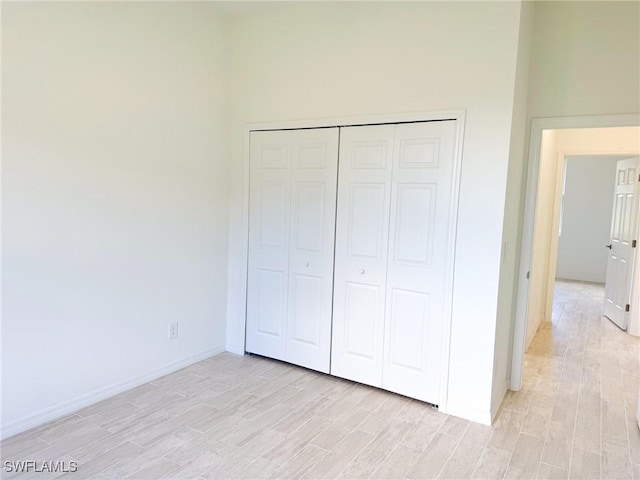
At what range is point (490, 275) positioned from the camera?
2762 millimetres

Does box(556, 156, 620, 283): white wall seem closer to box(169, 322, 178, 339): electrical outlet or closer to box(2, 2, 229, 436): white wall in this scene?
box(2, 2, 229, 436): white wall

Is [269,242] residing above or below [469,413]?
above

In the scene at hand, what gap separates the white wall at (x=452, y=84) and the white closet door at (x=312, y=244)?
0.96 ft

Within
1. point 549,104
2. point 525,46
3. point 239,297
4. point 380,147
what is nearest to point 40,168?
Result: point 239,297

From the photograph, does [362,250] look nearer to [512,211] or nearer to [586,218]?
[512,211]

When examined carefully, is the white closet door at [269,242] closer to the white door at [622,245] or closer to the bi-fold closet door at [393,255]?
the bi-fold closet door at [393,255]

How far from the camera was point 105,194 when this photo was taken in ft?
9.47

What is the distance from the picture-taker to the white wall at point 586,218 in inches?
317

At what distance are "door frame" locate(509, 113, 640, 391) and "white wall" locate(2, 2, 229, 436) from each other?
8.13ft

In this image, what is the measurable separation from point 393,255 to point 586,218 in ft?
22.7

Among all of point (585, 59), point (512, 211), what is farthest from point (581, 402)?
point (585, 59)

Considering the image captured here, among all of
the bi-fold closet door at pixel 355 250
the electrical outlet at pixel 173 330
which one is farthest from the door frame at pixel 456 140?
the electrical outlet at pixel 173 330

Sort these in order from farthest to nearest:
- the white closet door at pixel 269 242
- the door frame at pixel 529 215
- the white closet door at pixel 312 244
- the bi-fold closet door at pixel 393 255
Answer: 1. the white closet door at pixel 269 242
2. the white closet door at pixel 312 244
3. the door frame at pixel 529 215
4. the bi-fold closet door at pixel 393 255

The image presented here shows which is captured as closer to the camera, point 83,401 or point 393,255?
point 83,401
